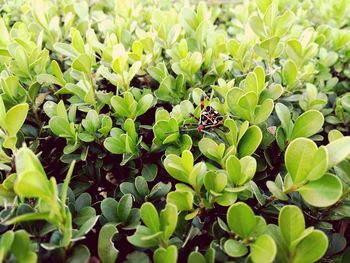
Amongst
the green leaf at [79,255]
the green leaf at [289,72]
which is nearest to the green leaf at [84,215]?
the green leaf at [79,255]

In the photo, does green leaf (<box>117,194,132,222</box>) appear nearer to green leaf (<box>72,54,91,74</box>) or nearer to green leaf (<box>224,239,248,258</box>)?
green leaf (<box>224,239,248,258</box>)

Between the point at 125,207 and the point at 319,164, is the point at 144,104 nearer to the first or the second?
the point at 125,207

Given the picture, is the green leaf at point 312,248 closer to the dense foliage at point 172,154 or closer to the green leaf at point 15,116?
the dense foliage at point 172,154

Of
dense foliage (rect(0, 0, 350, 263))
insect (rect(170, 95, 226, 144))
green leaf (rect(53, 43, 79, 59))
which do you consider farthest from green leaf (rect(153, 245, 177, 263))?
green leaf (rect(53, 43, 79, 59))

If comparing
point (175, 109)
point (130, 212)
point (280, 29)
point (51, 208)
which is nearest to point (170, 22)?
point (280, 29)

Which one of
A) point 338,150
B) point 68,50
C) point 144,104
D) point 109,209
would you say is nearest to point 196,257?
point 109,209

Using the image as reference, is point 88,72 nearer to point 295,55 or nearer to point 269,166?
point 269,166
